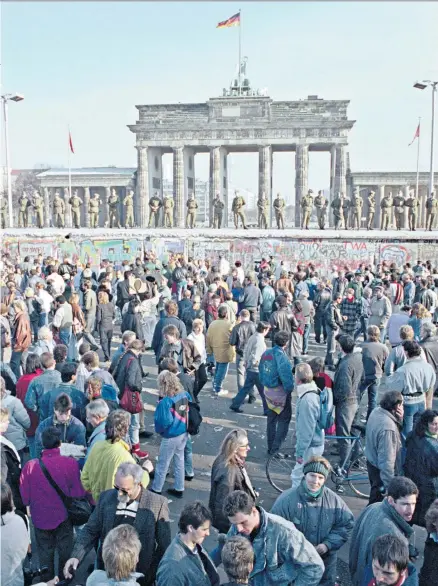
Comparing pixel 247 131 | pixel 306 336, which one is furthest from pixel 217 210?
pixel 306 336

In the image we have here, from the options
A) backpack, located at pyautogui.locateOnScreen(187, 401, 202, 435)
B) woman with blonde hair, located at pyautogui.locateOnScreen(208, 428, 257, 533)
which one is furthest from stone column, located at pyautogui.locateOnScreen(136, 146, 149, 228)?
woman with blonde hair, located at pyautogui.locateOnScreen(208, 428, 257, 533)

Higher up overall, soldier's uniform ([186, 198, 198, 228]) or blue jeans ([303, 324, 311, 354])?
soldier's uniform ([186, 198, 198, 228])

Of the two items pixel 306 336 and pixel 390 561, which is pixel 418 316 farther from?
pixel 390 561

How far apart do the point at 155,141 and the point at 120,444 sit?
1652 inches

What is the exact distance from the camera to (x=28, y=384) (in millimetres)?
7113

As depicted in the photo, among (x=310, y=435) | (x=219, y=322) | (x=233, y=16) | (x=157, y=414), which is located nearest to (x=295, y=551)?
(x=310, y=435)

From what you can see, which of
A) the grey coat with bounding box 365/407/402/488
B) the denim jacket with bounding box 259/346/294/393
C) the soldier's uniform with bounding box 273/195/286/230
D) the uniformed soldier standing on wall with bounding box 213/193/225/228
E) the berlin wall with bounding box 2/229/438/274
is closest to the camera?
the grey coat with bounding box 365/407/402/488

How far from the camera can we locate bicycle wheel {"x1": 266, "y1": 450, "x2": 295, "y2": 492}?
7.25 metres

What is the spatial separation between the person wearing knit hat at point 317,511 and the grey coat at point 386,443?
125cm

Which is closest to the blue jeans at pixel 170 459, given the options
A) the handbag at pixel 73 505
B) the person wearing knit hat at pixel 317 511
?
the handbag at pixel 73 505

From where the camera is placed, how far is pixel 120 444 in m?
5.08

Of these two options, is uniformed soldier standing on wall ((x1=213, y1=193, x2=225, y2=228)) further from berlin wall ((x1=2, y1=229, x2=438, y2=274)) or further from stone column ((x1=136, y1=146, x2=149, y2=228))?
stone column ((x1=136, y1=146, x2=149, y2=228))

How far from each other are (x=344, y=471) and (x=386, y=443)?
6.28 ft

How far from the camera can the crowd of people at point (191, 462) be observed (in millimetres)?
3775
